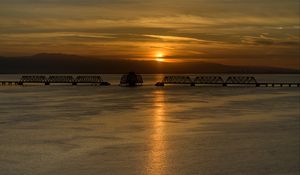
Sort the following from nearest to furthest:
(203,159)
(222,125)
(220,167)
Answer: (220,167) → (203,159) → (222,125)

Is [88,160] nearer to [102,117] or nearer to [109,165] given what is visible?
[109,165]

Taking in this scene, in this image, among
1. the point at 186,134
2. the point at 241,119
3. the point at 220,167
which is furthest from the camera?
the point at 241,119

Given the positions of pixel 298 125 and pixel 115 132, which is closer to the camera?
pixel 115 132

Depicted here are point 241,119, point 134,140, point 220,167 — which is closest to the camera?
point 220,167

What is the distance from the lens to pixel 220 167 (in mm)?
21625

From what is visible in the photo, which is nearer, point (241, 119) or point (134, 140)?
point (134, 140)

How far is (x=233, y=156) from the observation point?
78.9 feet

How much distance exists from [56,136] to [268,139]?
1296 cm

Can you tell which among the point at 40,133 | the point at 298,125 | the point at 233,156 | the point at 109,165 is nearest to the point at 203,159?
the point at 233,156

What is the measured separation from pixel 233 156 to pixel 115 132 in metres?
10.6

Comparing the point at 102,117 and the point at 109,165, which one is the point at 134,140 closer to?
the point at 109,165

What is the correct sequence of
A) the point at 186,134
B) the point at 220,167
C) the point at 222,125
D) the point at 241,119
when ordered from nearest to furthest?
the point at 220,167 → the point at 186,134 → the point at 222,125 → the point at 241,119

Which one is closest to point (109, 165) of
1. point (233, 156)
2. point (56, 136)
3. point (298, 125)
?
point (233, 156)

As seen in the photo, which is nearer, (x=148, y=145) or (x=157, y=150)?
(x=157, y=150)
